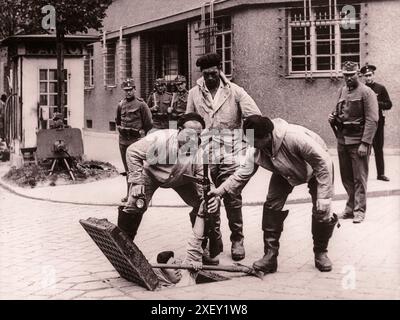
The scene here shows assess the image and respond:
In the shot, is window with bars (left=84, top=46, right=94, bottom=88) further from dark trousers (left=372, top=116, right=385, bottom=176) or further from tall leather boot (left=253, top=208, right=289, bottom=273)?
tall leather boot (left=253, top=208, right=289, bottom=273)

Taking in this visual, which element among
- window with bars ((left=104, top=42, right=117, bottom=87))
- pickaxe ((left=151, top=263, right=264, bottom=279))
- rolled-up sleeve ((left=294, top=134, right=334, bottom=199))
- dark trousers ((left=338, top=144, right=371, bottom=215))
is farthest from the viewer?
window with bars ((left=104, top=42, right=117, bottom=87))

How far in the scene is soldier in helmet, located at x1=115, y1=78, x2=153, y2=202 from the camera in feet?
40.1

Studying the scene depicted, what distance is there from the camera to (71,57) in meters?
15.7

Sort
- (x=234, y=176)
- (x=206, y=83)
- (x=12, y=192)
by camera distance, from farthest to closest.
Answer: (x=12, y=192)
(x=206, y=83)
(x=234, y=176)

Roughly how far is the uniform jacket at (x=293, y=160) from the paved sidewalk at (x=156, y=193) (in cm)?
434

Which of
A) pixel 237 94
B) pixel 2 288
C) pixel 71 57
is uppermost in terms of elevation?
pixel 71 57

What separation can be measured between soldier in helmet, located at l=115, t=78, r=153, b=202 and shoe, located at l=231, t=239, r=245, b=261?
533 centimetres

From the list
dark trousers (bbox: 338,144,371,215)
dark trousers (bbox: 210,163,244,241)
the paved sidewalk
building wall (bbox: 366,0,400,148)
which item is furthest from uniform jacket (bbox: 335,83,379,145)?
building wall (bbox: 366,0,400,148)

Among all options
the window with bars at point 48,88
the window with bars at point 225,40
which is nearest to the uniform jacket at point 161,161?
the window with bars at point 48,88

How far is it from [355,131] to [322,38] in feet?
28.6

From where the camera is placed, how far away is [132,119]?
1223cm
